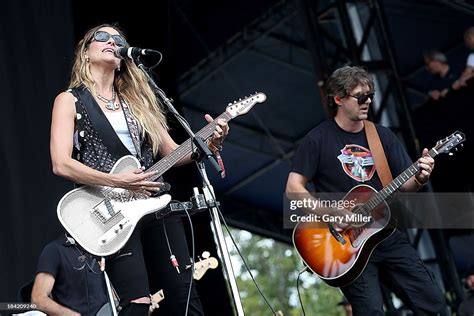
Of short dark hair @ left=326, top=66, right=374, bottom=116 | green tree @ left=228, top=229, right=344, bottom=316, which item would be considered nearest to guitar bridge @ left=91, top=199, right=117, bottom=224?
short dark hair @ left=326, top=66, right=374, bottom=116

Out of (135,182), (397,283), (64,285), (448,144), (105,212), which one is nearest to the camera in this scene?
(135,182)

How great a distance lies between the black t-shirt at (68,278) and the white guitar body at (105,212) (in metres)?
1.79

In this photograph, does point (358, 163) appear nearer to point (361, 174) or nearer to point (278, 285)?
point (361, 174)

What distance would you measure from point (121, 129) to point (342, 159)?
144 centimetres

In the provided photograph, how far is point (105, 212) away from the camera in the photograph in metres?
4.65

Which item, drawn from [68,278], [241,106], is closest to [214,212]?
[241,106]

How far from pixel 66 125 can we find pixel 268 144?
808cm

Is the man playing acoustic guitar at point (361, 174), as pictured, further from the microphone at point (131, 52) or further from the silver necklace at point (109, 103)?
the microphone at point (131, 52)

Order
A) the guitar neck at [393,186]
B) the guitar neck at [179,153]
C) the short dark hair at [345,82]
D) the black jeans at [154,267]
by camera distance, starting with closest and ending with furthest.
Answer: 1. the black jeans at [154,267]
2. the guitar neck at [179,153]
3. the guitar neck at [393,186]
4. the short dark hair at [345,82]

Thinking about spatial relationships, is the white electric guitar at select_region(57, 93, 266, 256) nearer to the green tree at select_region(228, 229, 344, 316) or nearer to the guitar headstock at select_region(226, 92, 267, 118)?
the guitar headstock at select_region(226, 92, 267, 118)

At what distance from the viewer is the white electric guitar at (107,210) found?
4.54 m

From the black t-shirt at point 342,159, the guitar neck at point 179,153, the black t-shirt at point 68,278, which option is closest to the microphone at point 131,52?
the guitar neck at point 179,153

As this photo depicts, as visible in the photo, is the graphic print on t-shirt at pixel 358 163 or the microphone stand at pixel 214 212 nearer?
the microphone stand at pixel 214 212

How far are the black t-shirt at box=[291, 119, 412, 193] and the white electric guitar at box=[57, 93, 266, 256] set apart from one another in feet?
3.29
